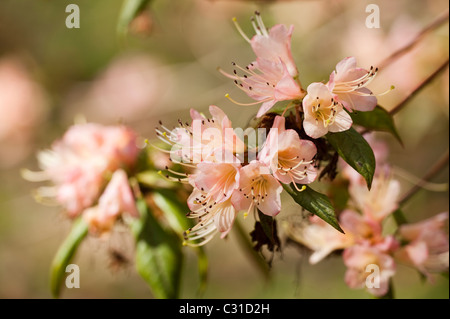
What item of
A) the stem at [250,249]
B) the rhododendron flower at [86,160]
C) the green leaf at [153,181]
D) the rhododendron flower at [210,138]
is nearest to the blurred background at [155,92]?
the stem at [250,249]

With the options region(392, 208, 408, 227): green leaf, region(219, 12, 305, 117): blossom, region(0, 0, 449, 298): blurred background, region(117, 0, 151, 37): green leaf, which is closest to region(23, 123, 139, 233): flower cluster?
region(117, 0, 151, 37): green leaf

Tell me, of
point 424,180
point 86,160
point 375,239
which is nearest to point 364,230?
point 375,239

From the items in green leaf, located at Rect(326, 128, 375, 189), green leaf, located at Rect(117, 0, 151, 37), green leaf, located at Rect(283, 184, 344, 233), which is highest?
green leaf, located at Rect(117, 0, 151, 37)

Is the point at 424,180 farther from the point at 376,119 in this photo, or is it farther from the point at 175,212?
the point at 175,212

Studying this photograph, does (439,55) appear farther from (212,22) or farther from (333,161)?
(212,22)

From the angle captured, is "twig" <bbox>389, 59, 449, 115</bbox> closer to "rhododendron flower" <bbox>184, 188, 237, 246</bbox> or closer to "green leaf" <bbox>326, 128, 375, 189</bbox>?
"green leaf" <bbox>326, 128, 375, 189</bbox>

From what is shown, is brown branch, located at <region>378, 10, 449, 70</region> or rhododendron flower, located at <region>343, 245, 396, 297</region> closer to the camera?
rhododendron flower, located at <region>343, 245, 396, 297</region>
